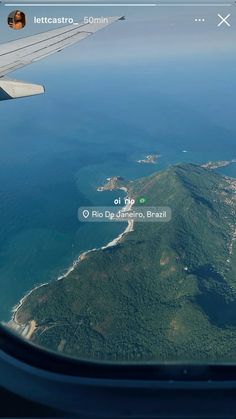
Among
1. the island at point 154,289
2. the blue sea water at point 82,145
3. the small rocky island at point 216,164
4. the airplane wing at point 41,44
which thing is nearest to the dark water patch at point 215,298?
the island at point 154,289

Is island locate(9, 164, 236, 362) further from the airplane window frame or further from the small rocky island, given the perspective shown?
the small rocky island

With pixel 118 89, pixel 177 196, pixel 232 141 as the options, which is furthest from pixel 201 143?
pixel 118 89

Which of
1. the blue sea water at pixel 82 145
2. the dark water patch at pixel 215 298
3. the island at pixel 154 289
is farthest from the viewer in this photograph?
the blue sea water at pixel 82 145

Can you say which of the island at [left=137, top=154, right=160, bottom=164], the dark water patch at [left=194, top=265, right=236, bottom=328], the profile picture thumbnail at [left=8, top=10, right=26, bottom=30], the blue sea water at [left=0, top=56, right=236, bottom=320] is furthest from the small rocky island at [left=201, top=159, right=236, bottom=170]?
the profile picture thumbnail at [left=8, top=10, right=26, bottom=30]

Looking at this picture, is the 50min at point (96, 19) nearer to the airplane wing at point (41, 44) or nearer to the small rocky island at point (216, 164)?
the airplane wing at point (41, 44)

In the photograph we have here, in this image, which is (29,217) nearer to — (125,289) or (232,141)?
(125,289)

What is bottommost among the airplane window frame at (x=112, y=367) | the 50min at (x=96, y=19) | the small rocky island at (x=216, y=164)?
the small rocky island at (x=216, y=164)
